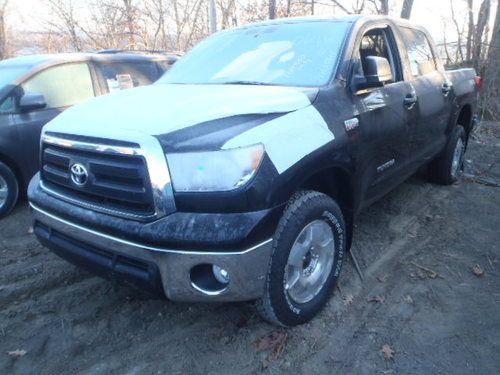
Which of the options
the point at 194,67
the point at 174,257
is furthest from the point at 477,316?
the point at 194,67

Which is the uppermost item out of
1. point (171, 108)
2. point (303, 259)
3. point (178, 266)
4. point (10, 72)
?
point (171, 108)

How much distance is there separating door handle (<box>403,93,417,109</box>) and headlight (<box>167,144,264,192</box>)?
216cm

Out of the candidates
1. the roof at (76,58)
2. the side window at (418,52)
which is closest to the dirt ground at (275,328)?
the side window at (418,52)

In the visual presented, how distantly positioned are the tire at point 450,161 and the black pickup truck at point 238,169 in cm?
185

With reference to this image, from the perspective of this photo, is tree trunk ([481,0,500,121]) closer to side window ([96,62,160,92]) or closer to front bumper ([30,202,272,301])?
side window ([96,62,160,92])

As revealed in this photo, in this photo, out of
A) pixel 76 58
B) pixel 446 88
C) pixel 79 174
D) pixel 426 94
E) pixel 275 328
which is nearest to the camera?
pixel 79 174

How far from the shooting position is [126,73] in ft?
20.2

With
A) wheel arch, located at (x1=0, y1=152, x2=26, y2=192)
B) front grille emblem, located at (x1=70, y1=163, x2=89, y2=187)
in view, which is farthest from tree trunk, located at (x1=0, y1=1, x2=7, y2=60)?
front grille emblem, located at (x1=70, y1=163, x2=89, y2=187)

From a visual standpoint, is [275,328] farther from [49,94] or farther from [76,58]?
[76,58]

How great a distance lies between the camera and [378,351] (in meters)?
2.71

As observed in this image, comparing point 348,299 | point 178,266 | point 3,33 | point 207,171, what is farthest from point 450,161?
point 3,33

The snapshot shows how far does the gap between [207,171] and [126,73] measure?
4406mm

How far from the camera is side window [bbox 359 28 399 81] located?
11.9ft

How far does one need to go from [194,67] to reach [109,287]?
195 cm
